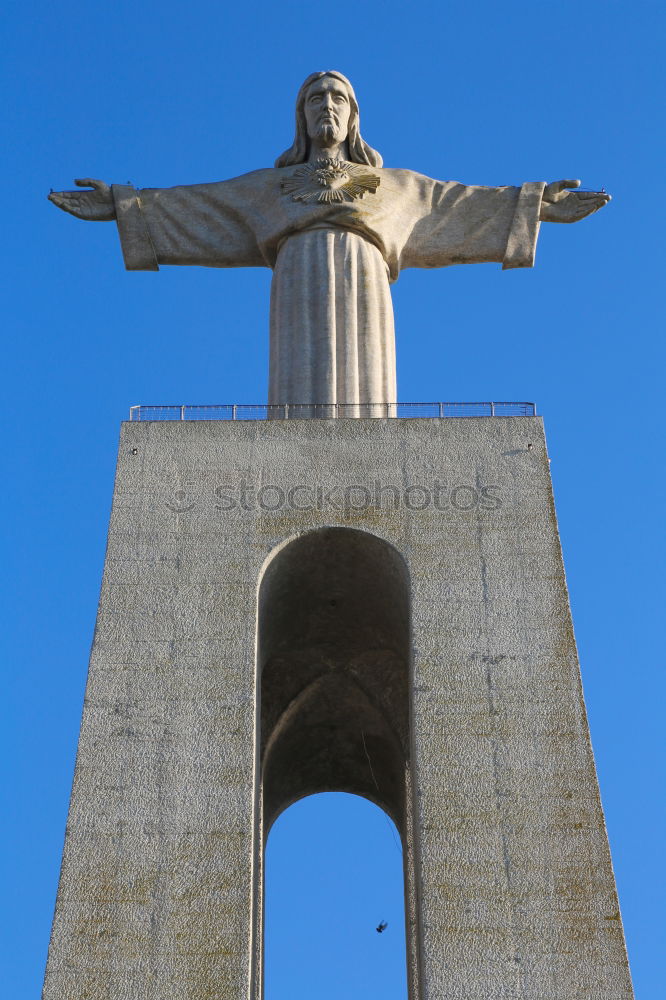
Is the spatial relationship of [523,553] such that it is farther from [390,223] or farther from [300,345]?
[390,223]

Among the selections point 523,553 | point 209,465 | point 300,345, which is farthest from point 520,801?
point 300,345

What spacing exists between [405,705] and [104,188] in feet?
25.9

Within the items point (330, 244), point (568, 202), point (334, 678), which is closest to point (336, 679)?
point (334, 678)

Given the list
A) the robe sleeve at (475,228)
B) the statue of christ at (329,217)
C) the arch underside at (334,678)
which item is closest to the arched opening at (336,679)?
the arch underside at (334,678)

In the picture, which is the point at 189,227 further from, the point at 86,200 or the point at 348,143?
the point at 348,143

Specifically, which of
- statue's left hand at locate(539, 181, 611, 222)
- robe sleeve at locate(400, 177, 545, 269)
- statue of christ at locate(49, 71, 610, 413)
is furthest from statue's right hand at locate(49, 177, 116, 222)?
statue's left hand at locate(539, 181, 611, 222)

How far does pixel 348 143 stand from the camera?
1995cm

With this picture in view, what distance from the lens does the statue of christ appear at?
18.5 meters

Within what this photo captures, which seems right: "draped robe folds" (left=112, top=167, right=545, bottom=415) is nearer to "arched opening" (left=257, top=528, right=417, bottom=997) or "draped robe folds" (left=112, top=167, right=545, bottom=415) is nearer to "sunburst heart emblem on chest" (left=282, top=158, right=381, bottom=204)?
"sunburst heart emblem on chest" (left=282, top=158, right=381, bottom=204)

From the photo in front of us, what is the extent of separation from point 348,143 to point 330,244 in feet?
6.92

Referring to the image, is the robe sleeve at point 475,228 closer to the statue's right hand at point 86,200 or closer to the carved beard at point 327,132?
the carved beard at point 327,132

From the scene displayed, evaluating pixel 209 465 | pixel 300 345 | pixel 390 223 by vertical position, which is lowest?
pixel 209 465

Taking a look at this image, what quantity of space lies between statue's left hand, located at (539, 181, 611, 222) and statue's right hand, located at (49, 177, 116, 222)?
5839mm

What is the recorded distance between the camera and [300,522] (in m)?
15.6
